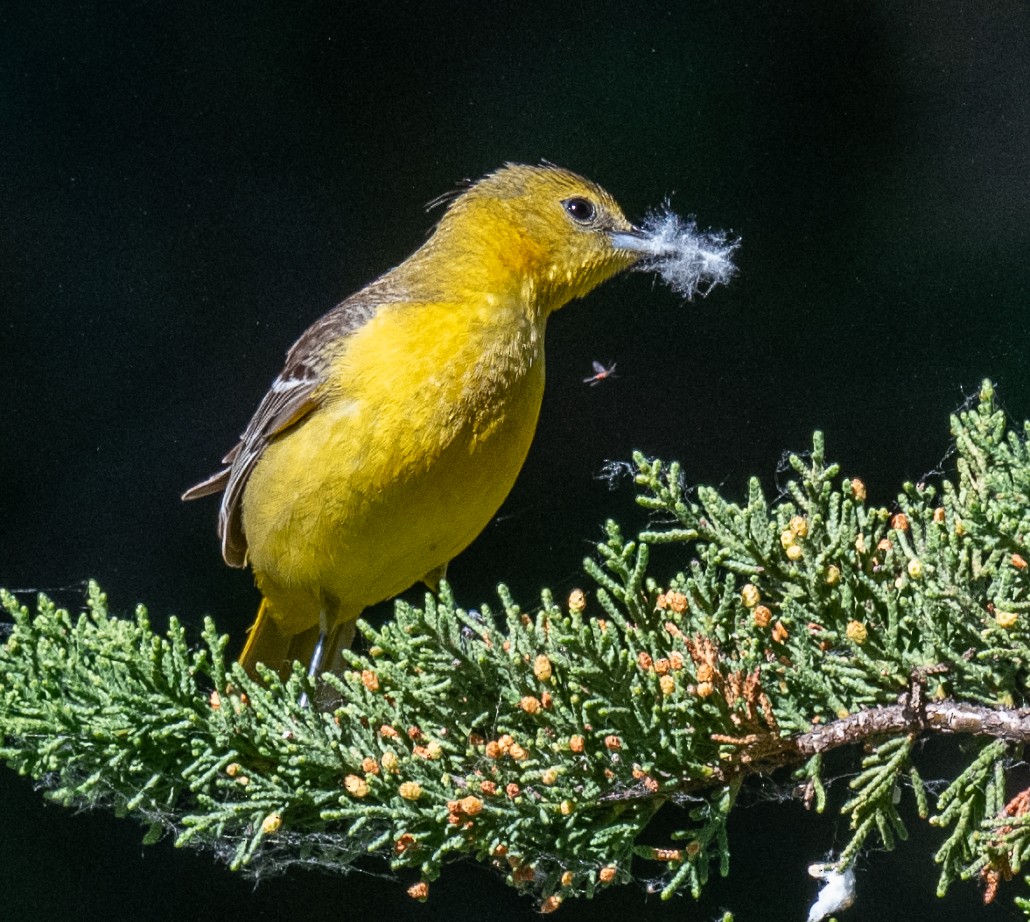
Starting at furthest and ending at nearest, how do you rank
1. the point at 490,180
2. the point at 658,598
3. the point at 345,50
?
the point at 345,50 < the point at 490,180 < the point at 658,598

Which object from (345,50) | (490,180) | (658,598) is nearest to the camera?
(658,598)

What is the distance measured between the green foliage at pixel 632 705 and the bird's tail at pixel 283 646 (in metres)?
0.68

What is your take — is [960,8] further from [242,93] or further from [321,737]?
[321,737]

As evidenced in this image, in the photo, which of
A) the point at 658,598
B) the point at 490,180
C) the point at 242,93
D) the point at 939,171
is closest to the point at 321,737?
the point at 658,598

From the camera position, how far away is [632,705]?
1.10 meters

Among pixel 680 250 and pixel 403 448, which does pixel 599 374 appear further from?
pixel 403 448

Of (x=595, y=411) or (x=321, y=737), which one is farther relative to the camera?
(x=595, y=411)

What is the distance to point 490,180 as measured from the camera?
1976mm

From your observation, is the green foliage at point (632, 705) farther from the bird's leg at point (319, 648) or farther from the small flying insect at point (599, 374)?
the small flying insect at point (599, 374)

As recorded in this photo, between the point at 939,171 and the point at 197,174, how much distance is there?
4.00 feet

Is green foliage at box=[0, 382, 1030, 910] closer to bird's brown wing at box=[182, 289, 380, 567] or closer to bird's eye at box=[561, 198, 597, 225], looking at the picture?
bird's brown wing at box=[182, 289, 380, 567]

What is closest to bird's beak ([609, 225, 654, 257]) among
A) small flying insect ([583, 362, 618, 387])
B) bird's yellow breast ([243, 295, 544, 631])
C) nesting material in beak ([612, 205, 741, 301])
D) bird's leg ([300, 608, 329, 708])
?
nesting material in beak ([612, 205, 741, 301])

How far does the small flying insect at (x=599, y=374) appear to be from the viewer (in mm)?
2176

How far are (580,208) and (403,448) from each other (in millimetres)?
494
